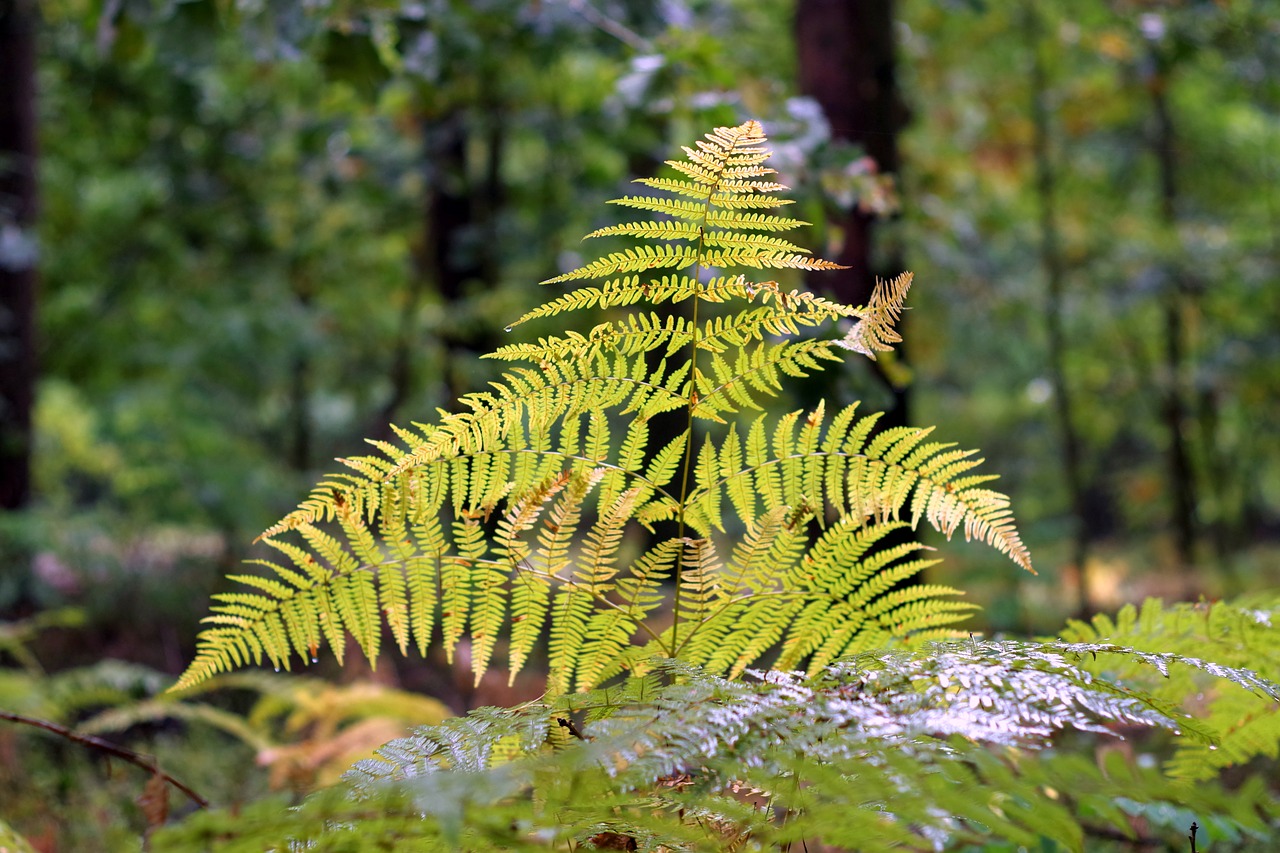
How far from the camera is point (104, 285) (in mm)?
6711

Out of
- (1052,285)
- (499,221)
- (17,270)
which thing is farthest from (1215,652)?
(1052,285)

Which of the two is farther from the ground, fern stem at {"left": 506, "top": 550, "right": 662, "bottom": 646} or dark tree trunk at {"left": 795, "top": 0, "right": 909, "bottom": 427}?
dark tree trunk at {"left": 795, "top": 0, "right": 909, "bottom": 427}

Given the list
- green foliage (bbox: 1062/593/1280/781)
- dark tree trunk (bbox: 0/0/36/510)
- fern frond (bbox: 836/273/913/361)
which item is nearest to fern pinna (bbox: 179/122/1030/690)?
fern frond (bbox: 836/273/913/361)

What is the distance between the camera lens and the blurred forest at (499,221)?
9.21 ft

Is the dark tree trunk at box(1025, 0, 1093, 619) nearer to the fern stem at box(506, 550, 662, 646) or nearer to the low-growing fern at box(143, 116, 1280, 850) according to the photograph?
the low-growing fern at box(143, 116, 1280, 850)

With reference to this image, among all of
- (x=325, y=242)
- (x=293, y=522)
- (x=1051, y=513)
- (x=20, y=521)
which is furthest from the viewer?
(x=1051, y=513)

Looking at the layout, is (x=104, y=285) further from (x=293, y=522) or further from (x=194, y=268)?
(x=293, y=522)

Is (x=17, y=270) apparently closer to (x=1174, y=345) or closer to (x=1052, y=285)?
(x=1052, y=285)

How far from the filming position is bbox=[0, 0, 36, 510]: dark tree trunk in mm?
4547

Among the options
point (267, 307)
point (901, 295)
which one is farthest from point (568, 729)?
point (267, 307)

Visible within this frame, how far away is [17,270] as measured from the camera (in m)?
4.60

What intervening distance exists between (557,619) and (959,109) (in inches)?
287

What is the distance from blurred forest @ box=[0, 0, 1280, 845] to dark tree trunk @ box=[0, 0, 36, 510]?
16 millimetres

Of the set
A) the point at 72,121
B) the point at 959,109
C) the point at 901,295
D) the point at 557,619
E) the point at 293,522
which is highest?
the point at 959,109
